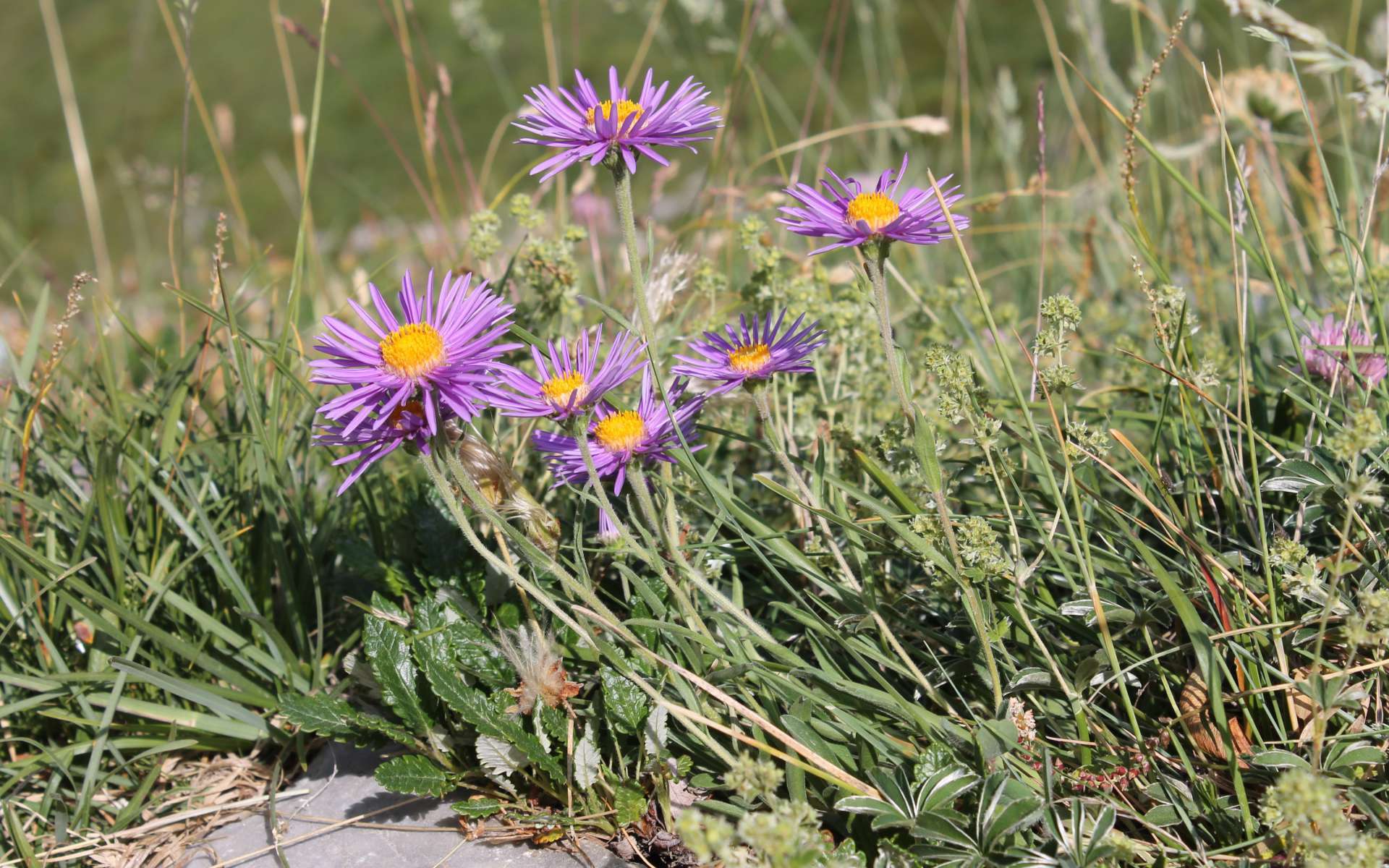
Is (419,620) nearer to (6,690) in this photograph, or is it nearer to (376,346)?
(376,346)

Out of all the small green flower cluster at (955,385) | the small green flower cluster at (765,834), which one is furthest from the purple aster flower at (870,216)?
the small green flower cluster at (765,834)

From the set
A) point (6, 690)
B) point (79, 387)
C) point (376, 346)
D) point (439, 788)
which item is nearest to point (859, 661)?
point (439, 788)

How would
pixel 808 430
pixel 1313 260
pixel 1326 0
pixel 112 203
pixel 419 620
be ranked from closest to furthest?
pixel 419 620, pixel 808 430, pixel 1313 260, pixel 1326 0, pixel 112 203

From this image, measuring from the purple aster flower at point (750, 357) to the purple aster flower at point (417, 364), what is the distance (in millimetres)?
252

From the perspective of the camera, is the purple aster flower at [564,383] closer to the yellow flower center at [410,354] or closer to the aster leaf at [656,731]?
the yellow flower center at [410,354]

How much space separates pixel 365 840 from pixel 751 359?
762mm

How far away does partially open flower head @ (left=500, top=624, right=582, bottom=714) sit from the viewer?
1228mm

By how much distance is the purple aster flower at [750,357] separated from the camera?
3.90ft

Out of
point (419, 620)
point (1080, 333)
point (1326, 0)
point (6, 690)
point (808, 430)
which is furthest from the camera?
point (1326, 0)

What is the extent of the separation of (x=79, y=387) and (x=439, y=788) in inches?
44.9

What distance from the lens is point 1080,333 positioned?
2211 mm

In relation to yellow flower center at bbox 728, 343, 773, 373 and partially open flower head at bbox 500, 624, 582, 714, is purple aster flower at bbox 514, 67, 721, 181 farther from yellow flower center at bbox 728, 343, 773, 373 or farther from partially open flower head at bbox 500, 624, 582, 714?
partially open flower head at bbox 500, 624, 582, 714

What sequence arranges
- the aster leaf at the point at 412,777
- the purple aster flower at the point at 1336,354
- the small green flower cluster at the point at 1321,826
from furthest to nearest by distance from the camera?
the purple aster flower at the point at 1336,354 → the aster leaf at the point at 412,777 → the small green flower cluster at the point at 1321,826

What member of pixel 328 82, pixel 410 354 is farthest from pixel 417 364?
pixel 328 82
